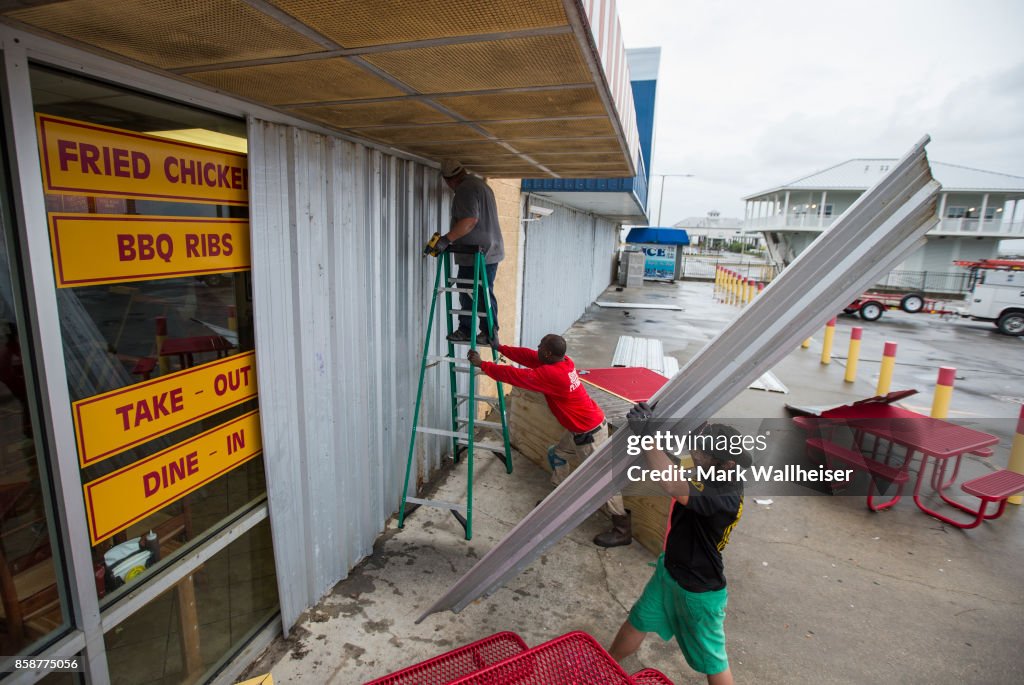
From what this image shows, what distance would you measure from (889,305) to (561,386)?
2172 centimetres

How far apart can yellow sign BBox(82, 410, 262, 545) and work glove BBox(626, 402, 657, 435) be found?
2.11 metres

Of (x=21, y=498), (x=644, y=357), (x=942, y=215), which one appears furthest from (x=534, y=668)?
(x=942, y=215)

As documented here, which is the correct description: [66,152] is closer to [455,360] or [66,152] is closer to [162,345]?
[162,345]

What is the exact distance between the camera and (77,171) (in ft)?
6.48

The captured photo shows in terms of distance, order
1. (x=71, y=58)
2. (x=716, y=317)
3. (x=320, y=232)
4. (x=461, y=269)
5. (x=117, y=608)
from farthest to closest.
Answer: (x=716, y=317)
(x=461, y=269)
(x=320, y=232)
(x=117, y=608)
(x=71, y=58)

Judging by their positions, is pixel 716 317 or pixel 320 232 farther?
pixel 716 317

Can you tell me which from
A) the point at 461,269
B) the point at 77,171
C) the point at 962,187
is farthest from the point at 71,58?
the point at 962,187

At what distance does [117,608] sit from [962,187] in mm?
48571

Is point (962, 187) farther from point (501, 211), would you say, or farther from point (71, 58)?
point (71, 58)

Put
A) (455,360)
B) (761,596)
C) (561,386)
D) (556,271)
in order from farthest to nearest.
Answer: (556,271) → (455,360) → (561,386) → (761,596)

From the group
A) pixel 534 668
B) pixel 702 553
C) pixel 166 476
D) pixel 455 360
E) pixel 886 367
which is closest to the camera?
pixel 534 668

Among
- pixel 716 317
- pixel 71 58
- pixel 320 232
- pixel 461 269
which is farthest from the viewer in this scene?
pixel 716 317

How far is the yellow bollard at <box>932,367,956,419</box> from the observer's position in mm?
7250

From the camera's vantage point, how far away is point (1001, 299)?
18.0m
